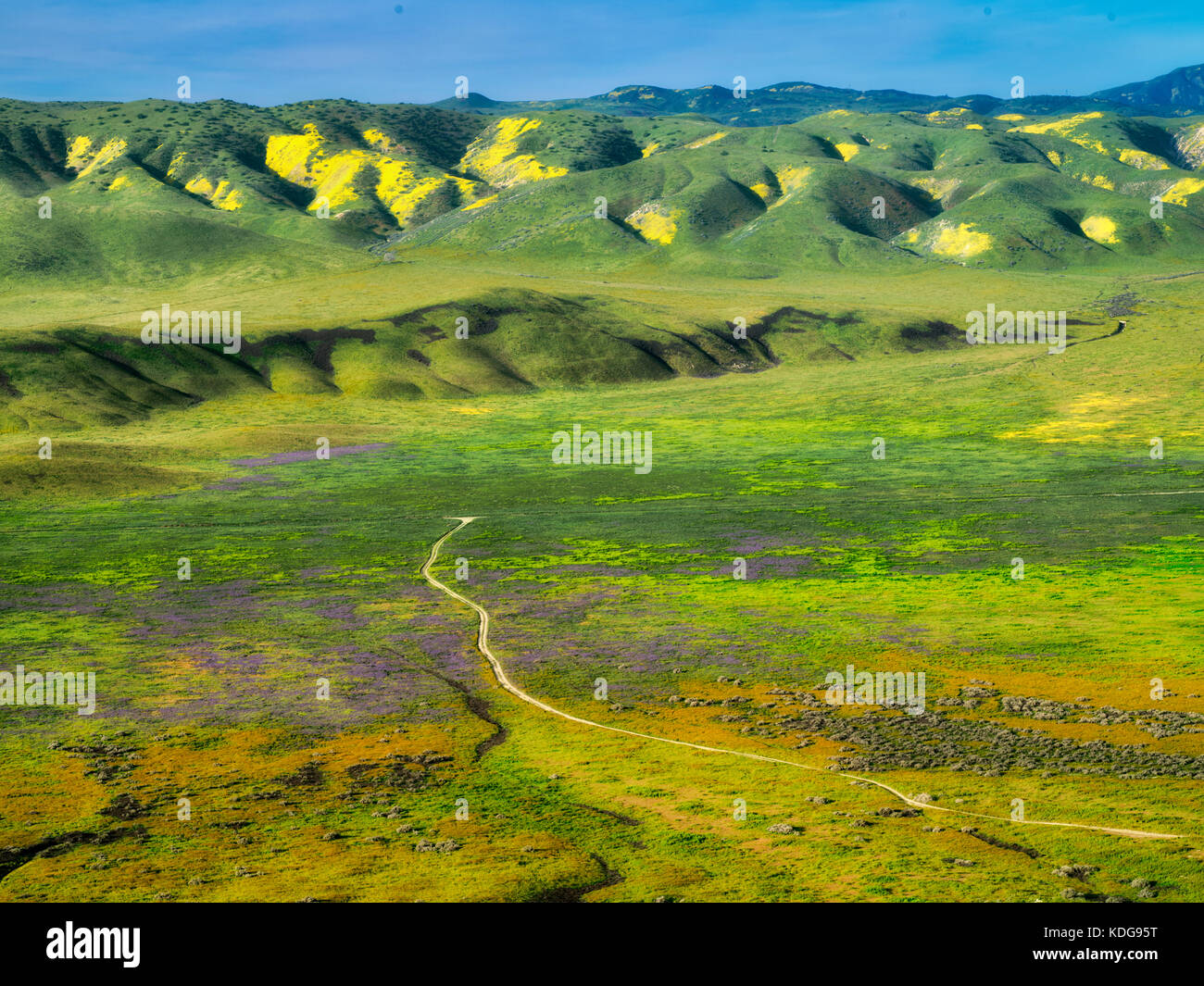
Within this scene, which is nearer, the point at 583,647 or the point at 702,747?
the point at 702,747

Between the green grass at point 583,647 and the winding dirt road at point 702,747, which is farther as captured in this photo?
the winding dirt road at point 702,747

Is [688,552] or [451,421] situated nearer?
[688,552]

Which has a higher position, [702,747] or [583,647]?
[583,647]

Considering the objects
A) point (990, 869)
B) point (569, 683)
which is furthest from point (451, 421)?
point (990, 869)

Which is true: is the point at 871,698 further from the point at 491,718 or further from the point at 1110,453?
the point at 1110,453

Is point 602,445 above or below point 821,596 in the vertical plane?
above

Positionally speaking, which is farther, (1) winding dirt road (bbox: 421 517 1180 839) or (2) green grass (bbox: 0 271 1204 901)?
(1) winding dirt road (bbox: 421 517 1180 839)
